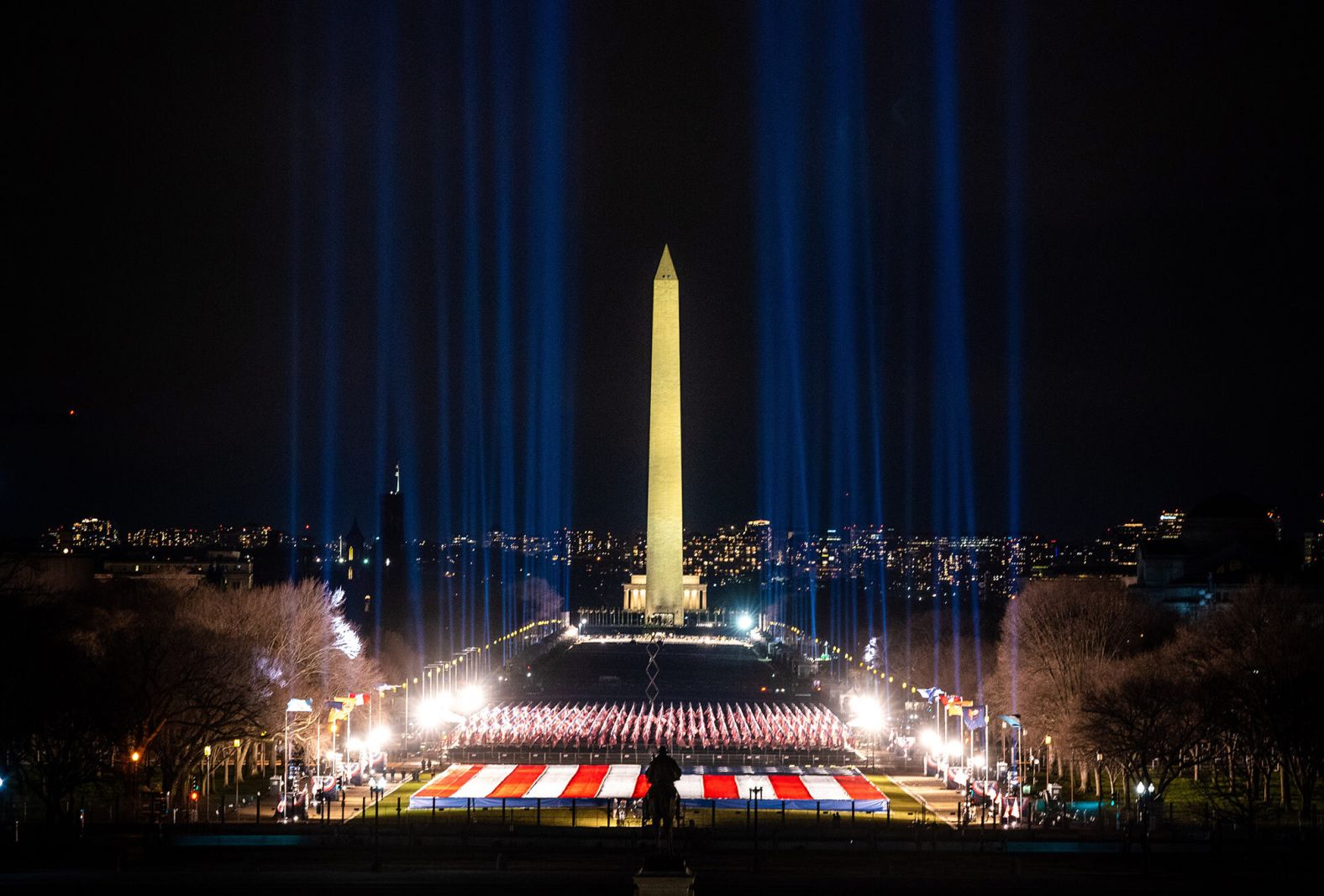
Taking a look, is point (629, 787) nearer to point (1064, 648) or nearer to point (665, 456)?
point (1064, 648)

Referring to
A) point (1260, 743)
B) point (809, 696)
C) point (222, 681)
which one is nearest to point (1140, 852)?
point (1260, 743)

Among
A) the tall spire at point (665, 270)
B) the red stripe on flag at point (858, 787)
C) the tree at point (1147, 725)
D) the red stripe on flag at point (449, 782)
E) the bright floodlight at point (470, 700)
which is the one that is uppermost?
the tall spire at point (665, 270)

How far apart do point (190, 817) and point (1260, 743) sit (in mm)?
24401

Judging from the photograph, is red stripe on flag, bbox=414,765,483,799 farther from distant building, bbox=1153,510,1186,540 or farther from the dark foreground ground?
distant building, bbox=1153,510,1186,540

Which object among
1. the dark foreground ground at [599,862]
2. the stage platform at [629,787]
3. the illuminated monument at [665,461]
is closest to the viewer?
the dark foreground ground at [599,862]

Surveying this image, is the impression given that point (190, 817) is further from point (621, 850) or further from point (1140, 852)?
point (1140, 852)

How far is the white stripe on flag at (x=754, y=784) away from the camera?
152ft

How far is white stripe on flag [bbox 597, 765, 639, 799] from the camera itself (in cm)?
4566

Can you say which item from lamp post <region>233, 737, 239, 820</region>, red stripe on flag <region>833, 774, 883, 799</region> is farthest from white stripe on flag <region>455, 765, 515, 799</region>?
red stripe on flag <region>833, 774, 883, 799</region>

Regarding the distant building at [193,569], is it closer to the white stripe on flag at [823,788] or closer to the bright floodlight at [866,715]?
the bright floodlight at [866,715]

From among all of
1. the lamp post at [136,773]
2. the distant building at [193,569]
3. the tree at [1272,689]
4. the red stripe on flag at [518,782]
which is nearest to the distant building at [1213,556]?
the tree at [1272,689]

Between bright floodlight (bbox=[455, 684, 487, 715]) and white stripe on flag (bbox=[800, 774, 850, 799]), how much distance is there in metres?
22.8

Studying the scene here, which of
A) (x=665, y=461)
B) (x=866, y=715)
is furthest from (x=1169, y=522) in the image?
(x=866, y=715)

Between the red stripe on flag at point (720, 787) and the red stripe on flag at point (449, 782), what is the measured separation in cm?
604
